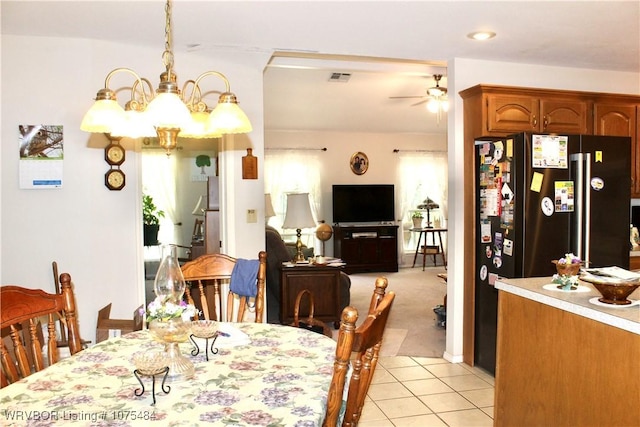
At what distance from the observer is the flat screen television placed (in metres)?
8.21

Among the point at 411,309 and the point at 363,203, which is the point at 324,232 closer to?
the point at 363,203

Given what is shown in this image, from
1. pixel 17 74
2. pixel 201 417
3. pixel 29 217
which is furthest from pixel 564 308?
pixel 17 74

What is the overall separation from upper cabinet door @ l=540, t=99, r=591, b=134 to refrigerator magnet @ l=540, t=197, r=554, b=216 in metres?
0.72

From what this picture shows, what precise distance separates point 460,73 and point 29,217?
10.7ft

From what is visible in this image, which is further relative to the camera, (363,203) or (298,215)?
(363,203)

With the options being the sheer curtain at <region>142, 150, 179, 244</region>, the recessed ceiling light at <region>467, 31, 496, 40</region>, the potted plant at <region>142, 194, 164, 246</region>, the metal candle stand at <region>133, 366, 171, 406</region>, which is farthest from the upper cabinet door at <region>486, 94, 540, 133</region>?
the sheer curtain at <region>142, 150, 179, 244</region>

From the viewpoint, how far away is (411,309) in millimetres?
5641

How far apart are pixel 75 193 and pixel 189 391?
95.7 inches

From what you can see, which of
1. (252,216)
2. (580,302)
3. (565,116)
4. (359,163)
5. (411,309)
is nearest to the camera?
(580,302)

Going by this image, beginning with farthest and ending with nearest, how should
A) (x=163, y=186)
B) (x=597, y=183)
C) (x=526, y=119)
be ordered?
(x=163, y=186)
(x=526, y=119)
(x=597, y=183)

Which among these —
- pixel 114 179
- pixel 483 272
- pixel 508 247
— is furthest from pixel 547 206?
pixel 114 179

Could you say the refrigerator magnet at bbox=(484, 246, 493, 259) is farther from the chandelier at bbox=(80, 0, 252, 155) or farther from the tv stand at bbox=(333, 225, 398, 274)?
the tv stand at bbox=(333, 225, 398, 274)

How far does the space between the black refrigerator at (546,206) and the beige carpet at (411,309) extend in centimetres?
76

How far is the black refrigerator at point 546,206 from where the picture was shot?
3.27 m
